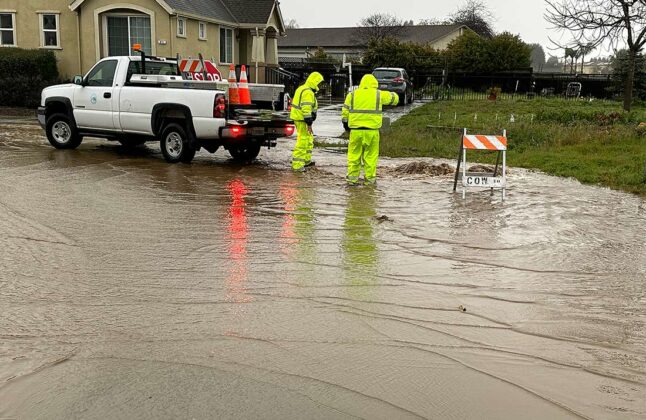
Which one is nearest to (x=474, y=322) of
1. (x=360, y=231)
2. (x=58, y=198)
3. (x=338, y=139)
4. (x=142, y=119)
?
(x=360, y=231)

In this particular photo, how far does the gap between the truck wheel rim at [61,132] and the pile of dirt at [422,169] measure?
24.0 ft

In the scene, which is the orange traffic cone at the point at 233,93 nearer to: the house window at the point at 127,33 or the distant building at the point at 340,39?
the house window at the point at 127,33

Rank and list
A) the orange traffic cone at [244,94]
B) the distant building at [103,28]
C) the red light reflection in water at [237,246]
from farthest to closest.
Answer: the distant building at [103,28], the orange traffic cone at [244,94], the red light reflection in water at [237,246]

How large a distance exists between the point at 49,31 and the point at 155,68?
51.8 feet

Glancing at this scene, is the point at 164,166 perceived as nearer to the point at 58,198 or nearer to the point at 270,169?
the point at 270,169

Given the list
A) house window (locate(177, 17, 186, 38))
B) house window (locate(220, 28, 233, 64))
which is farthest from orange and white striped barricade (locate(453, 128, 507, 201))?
house window (locate(220, 28, 233, 64))

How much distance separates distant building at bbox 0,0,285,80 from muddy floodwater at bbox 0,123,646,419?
17293 mm

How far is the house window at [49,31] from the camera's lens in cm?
2753

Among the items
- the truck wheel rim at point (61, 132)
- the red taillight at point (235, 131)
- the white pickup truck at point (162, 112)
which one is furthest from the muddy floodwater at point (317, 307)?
the truck wheel rim at point (61, 132)

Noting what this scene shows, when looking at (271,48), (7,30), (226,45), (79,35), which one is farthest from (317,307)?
Result: (271,48)

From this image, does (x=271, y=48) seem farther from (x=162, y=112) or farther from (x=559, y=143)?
(x=162, y=112)

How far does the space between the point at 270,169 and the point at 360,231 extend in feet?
18.0

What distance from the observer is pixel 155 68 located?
1445 centimetres

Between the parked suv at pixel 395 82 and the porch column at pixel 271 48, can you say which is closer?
the parked suv at pixel 395 82
